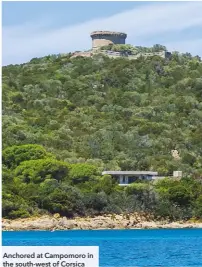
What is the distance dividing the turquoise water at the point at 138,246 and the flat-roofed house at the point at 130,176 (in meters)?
6.99

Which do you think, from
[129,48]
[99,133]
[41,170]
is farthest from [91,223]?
[129,48]

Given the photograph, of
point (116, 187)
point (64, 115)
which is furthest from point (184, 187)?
point (64, 115)

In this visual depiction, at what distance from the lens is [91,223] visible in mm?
36812

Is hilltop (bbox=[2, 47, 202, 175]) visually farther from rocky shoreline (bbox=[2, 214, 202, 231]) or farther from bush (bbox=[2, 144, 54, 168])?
rocky shoreline (bbox=[2, 214, 202, 231])

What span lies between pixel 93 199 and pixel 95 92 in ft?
67.2

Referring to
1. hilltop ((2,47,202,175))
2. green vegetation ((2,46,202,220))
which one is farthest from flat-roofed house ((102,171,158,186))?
hilltop ((2,47,202,175))

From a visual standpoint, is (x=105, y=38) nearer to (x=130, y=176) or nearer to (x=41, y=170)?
(x=130, y=176)
